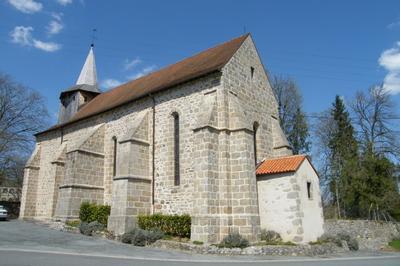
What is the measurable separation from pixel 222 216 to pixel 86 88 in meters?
20.3

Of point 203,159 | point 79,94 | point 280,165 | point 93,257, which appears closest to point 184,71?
point 203,159

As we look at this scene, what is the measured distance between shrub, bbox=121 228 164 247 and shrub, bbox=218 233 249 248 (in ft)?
10.0

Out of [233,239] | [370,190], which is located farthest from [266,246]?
[370,190]

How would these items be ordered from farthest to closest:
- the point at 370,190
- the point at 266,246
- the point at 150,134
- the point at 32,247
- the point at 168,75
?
1. the point at 370,190
2. the point at 168,75
3. the point at 150,134
4. the point at 266,246
5. the point at 32,247

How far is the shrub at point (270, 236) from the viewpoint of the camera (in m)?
14.2

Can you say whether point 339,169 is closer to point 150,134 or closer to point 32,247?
point 150,134

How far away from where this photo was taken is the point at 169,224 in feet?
50.1

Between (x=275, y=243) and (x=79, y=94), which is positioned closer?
(x=275, y=243)

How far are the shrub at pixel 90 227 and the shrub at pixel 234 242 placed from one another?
671 cm

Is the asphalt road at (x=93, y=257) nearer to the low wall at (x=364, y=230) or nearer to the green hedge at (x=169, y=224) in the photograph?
the green hedge at (x=169, y=224)

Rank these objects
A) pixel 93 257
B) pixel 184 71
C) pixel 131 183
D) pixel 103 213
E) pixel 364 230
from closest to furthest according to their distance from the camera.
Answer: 1. pixel 93 257
2. pixel 131 183
3. pixel 103 213
4. pixel 184 71
5. pixel 364 230

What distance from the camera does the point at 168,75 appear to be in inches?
821

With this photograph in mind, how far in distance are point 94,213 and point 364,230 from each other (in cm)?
1663

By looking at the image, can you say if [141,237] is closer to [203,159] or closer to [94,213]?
[203,159]
